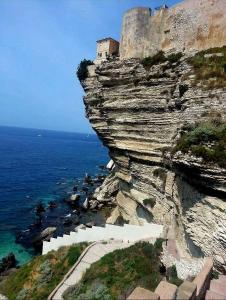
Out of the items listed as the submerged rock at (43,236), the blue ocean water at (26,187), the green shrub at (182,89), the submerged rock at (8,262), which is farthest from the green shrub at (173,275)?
the submerged rock at (43,236)

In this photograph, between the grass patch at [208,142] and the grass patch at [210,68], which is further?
the grass patch at [210,68]

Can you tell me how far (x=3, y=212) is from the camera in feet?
131

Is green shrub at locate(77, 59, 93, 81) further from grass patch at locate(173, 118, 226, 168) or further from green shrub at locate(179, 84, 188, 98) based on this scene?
grass patch at locate(173, 118, 226, 168)

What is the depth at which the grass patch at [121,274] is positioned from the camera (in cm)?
1523

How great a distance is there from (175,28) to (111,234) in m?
15.9

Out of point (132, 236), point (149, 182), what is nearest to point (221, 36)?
point (149, 182)

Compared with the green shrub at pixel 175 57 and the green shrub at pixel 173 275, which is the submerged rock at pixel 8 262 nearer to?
the green shrub at pixel 173 275

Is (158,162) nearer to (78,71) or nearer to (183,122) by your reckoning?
(183,122)

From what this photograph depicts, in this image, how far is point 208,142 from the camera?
1452cm

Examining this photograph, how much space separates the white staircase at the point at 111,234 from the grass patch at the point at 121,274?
58.9 inches

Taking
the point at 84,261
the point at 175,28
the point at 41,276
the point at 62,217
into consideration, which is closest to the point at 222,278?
the point at 84,261

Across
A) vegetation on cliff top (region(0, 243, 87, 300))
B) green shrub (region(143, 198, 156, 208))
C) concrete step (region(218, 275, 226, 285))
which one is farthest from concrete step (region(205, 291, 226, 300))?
green shrub (region(143, 198, 156, 208))

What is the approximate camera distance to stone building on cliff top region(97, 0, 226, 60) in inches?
837

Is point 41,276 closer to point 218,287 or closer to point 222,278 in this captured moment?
point 222,278
